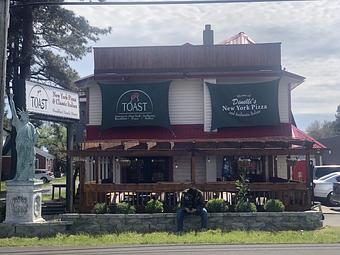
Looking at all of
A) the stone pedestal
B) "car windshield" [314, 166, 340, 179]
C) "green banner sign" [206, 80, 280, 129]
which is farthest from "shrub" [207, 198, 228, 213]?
"car windshield" [314, 166, 340, 179]

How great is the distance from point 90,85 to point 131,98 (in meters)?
2.29

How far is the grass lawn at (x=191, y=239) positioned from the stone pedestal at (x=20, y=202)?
1.00 metres

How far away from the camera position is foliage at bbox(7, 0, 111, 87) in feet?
103

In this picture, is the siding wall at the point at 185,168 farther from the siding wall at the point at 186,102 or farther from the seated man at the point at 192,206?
the seated man at the point at 192,206

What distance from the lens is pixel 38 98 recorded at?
1911 centimetres

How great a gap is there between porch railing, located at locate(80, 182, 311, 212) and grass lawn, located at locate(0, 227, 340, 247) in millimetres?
2172

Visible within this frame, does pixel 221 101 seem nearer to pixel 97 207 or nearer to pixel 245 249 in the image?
pixel 97 207

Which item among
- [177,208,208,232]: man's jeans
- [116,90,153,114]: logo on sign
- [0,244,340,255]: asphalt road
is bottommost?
[0,244,340,255]: asphalt road

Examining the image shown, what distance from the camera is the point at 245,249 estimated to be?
12.4m

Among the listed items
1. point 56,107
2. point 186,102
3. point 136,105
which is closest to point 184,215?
point 56,107

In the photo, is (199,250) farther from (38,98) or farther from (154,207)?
(38,98)

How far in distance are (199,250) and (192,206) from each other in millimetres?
4084

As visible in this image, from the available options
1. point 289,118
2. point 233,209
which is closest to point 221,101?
point 289,118

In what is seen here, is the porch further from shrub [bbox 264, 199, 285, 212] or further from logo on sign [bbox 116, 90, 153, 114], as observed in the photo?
logo on sign [bbox 116, 90, 153, 114]
